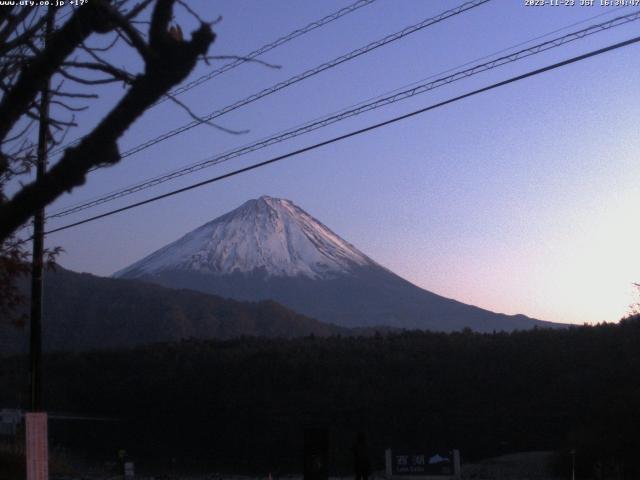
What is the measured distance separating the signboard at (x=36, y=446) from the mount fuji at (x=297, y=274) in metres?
110

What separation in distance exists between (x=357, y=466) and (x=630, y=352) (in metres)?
21.2

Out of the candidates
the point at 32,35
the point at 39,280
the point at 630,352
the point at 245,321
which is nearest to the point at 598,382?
the point at 630,352

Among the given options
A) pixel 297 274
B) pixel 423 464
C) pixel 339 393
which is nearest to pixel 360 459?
pixel 423 464

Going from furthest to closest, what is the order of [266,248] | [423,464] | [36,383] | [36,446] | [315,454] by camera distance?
[266,248] → [423,464] → [36,383] → [315,454] → [36,446]

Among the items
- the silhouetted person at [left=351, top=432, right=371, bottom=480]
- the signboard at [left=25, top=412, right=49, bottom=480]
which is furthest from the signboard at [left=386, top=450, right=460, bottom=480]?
the signboard at [left=25, top=412, right=49, bottom=480]

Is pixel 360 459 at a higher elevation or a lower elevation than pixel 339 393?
higher

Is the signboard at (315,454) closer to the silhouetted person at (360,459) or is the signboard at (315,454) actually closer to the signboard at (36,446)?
the silhouetted person at (360,459)

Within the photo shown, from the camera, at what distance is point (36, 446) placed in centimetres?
1443

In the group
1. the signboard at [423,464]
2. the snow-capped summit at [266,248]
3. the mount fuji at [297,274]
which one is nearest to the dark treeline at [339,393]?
the signboard at [423,464]

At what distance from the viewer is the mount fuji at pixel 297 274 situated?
5221 inches

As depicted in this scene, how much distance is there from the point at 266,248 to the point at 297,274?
31.2 ft

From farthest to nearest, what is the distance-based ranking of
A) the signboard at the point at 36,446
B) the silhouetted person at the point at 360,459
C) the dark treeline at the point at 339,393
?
the dark treeline at the point at 339,393
the silhouetted person at the point at 360,459
the signboard at the point at 36,446

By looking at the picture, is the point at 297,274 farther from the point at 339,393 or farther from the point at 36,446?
the point at 36,446

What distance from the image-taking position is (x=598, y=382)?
124 feet
